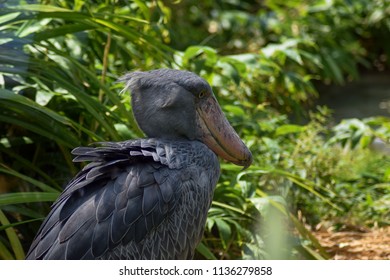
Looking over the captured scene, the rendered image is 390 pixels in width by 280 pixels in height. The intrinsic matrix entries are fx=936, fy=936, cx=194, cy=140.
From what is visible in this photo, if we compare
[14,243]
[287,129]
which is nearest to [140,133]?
[14,243]

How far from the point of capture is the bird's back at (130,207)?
2744 mm

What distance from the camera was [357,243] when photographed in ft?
13.6

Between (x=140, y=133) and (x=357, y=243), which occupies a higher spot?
(x=140, y=133)

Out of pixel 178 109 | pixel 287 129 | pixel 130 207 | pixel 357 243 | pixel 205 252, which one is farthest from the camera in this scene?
pixel 287 129

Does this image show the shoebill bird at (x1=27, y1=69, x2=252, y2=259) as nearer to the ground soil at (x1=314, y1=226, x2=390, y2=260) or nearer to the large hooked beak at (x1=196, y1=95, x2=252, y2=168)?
the large hooked beak at (x1=196, y1=95, x2=252, y2=168)

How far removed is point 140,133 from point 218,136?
1.72 feet

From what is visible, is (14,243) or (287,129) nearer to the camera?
(14,243)

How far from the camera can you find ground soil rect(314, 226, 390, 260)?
13.0 ft

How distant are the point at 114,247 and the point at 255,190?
3.83 feet

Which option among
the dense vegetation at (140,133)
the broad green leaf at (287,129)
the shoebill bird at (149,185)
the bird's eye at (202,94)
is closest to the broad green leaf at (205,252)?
the dense vegetation at (140,133)

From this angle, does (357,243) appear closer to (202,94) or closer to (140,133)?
(140,133)

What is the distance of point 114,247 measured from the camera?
2.77 m

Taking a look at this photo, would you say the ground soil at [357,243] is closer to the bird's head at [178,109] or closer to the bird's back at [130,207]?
the bird's head at [178,109]

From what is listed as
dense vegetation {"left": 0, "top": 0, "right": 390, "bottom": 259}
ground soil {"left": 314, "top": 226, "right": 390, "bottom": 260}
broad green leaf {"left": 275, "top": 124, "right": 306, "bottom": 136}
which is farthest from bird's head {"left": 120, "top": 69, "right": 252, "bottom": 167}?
broad green leaf {"left": 275, "top": 124, "right": 306, "bottom": 136}
